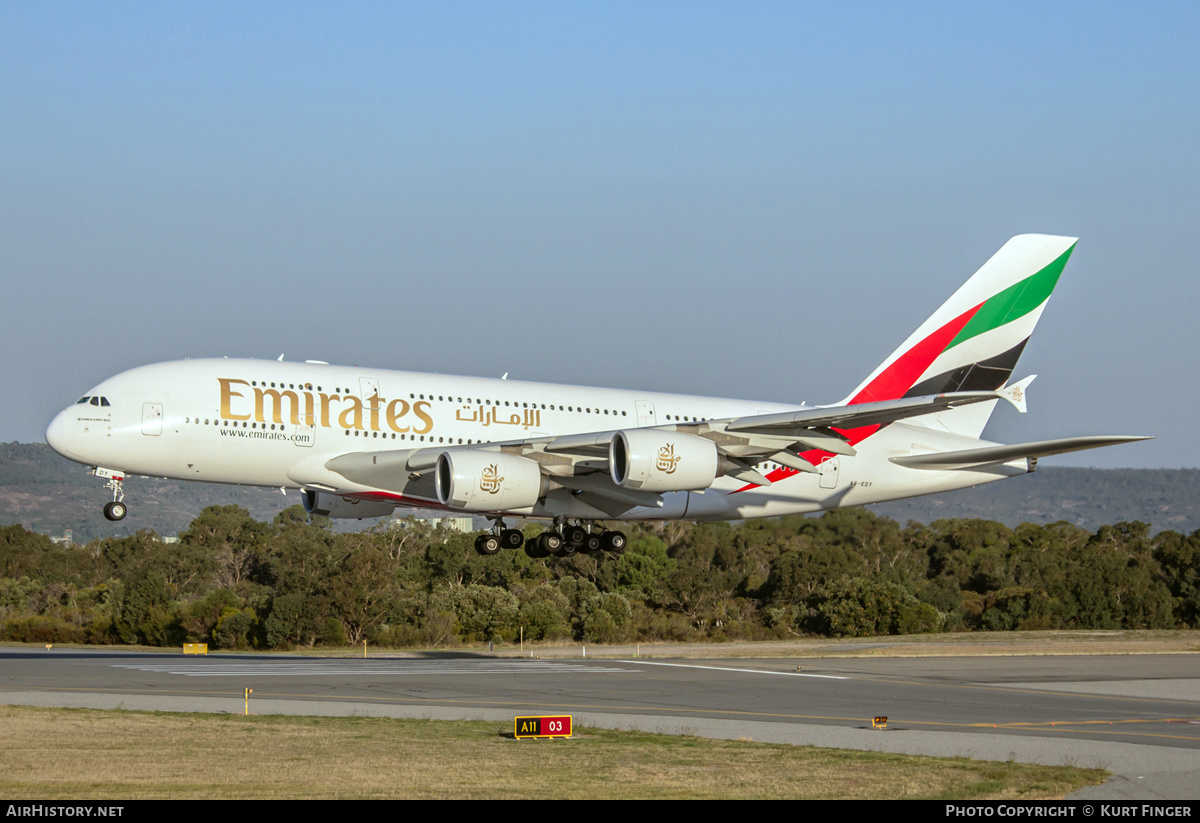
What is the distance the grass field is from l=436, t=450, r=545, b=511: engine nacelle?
1144cm

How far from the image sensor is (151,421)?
3684cm

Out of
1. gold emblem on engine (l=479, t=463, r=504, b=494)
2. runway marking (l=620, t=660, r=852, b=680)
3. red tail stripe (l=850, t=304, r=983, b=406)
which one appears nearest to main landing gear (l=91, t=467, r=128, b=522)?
gold emblem on engine (l=479, t=463, r=504, b=494)

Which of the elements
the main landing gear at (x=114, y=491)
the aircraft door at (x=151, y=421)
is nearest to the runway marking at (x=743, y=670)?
the main landing gear at (x=114, y=491)

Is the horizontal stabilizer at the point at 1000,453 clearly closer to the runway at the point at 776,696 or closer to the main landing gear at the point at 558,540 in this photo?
the runway at the point at 776,696

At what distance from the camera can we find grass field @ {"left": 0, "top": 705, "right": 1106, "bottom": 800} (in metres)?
18.9

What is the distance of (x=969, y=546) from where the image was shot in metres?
117

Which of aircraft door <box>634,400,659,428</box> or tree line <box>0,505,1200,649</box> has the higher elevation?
aircraft door <box>634,400,659,428</box>

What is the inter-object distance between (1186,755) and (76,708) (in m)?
22.4

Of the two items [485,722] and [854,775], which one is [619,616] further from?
[854,775]

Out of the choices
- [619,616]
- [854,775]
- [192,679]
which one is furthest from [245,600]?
[854,775]

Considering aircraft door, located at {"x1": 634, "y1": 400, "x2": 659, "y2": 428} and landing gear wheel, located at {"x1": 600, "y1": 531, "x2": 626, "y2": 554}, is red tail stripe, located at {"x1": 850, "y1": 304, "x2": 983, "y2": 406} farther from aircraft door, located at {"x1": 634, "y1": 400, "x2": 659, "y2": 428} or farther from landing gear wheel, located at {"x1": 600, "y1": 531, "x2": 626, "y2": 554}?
landing gear wheel, located at {"x1": 600, "y1": 531, "x2": 626, "y2": 554}

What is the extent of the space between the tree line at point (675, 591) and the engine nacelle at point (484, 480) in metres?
22.7

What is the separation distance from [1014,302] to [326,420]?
24.7m

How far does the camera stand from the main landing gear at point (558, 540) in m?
42.2
